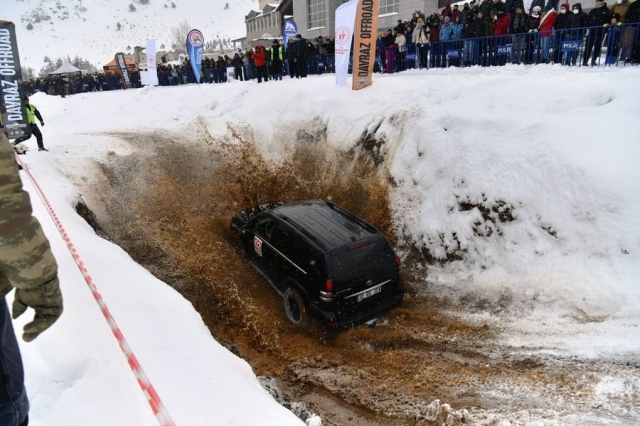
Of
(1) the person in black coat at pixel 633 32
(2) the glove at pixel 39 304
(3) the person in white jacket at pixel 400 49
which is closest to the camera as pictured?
(2) the glove at pixel 39 304

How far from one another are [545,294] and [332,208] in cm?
415

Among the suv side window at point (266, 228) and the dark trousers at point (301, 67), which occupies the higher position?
the dark trousers at point (301, 67)

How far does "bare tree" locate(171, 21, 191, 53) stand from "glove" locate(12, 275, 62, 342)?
8014 centimetres

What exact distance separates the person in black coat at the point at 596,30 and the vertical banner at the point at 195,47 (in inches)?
761

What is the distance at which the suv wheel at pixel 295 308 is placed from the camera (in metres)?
6.76

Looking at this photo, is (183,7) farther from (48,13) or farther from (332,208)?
(332,208)

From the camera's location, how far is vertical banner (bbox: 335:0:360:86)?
44.8 ft

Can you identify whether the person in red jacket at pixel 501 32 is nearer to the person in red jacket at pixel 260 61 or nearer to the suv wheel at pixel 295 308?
the person in red jacket at pixel 260 61

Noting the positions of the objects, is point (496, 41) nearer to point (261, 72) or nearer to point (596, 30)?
point (596, 30)

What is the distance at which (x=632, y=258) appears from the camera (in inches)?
264

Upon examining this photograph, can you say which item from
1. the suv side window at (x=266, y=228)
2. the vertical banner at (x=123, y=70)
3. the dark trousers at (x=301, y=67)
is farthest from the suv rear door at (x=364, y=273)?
the vertical banner at (x=123, y=70)

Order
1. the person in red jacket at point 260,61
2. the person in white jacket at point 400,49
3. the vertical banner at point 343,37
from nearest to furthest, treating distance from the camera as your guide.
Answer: the vertical banner at point 343,37, the person in white jacket at point 400,49, the person in red jacket at point 260,61

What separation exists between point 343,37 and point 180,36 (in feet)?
257

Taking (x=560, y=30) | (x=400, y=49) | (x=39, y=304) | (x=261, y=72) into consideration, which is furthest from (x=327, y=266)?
(x=261, y=72)
